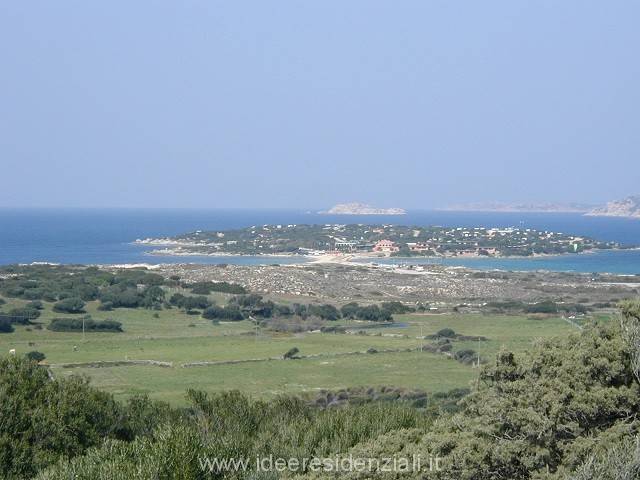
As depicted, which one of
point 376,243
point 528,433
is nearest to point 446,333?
point 528,433

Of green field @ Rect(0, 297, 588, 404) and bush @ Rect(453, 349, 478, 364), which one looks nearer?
green field @ Rect(0, 297, 588, 404)

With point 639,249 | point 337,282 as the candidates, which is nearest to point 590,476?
point 337,282

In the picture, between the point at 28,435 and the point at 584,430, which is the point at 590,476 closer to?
the point at 584,430

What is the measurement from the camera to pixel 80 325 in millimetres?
36531

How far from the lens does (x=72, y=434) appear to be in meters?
12.6

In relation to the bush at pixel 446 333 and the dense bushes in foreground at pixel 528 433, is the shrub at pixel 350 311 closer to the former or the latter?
the bush at pixel 446 333

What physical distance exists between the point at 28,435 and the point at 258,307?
108 ft

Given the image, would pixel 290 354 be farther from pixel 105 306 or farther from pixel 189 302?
pixel 105 306

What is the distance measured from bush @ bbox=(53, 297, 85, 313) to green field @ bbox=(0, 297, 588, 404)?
72cm

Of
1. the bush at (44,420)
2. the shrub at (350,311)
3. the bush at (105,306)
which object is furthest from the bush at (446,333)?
the bush at (44,420)

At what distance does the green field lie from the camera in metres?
24.8

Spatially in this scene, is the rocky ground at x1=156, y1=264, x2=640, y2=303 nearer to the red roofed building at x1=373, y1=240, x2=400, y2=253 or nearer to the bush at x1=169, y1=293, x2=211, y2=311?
the bush at x1=169, y1=293, x2=211, y2=311

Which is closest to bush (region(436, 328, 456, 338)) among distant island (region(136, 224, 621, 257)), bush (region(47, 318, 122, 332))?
bush (region(47, 318, 122, 332))

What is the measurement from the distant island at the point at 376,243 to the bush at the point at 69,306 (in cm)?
4577
